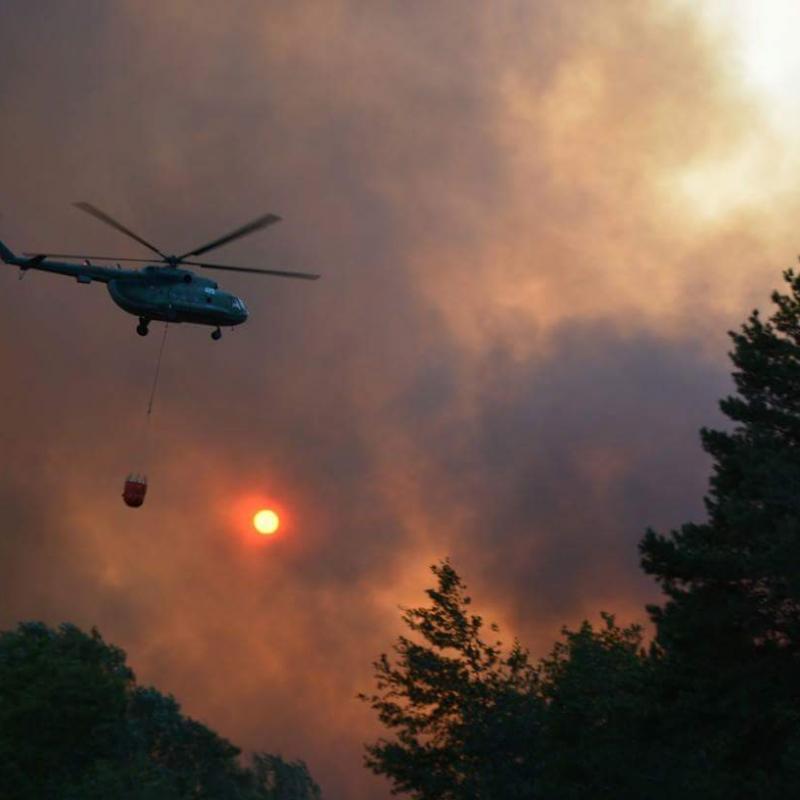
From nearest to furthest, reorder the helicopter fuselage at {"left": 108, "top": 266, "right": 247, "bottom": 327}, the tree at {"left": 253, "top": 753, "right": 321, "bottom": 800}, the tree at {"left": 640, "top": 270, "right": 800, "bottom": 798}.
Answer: the tree at {"left": 640, "top": 270, "right": 800, "bottom": 798} → the helicopter fuselage at {"left": 108, "top": 266, "right": 247, "bottom": 327} → the tree at {"left": 253, "top": 753, "right": 321, "bottom": 800}

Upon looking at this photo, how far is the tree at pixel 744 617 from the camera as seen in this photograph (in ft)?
111

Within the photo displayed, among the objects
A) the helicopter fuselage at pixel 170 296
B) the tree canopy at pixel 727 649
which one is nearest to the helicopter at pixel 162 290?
the helicopter fuselage at pixel 170 296

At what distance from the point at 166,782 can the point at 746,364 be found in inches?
2263

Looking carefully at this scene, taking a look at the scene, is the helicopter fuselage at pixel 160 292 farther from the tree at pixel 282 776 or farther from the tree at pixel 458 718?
the tree at pixel 282 776

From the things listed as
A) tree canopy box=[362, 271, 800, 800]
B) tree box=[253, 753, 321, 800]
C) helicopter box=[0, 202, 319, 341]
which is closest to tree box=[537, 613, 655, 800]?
tree canopy box=[362, 271, 800, 800]

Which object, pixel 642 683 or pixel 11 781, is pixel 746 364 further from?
pixel 11 781

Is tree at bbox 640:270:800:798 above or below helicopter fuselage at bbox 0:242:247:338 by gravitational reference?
below

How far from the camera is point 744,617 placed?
35.8m

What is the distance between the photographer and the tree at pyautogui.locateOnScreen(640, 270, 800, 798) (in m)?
33.8

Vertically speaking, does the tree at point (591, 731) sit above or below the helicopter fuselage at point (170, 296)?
below

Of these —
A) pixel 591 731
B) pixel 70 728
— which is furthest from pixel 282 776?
pixel 591 731

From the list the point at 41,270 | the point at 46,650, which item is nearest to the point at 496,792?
the point at 41,270

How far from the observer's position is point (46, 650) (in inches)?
3376

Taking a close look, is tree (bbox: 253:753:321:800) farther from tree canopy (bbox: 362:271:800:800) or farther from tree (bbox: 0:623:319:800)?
tree canopy (bbox: 362:271:800:800)
